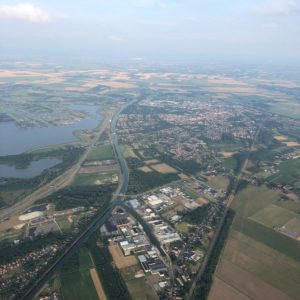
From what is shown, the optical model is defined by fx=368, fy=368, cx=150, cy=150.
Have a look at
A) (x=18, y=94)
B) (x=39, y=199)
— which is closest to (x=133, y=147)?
(x=39, y=199)

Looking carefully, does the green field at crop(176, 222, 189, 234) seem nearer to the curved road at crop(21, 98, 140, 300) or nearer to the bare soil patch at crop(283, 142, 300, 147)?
the curved road at crop(21, 98, 140, 300)

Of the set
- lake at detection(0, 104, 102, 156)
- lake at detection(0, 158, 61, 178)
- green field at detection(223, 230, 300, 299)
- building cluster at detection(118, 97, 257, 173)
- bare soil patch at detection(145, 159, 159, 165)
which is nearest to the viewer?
green field at detection(223, 230, 300, 299)

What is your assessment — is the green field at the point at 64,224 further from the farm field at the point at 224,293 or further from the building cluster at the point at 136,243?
the farm field at the point at 224,293

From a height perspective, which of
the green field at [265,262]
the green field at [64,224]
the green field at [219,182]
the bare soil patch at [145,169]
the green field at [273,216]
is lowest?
the bare soil patch at [145,169]

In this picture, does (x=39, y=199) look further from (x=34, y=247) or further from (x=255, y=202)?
(x=255, y=202)

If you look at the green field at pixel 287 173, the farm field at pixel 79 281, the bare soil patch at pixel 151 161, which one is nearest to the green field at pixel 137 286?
the farm field at pixel 79 281

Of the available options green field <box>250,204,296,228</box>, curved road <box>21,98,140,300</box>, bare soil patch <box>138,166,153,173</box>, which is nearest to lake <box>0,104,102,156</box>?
curved road <box>21,98,140,300</box>

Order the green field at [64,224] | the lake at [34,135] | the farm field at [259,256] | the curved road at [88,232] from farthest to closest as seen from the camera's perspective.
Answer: the lake at [34,135] < the green field at [64,224] < the farm field at [259,256] < the curved road at [88,232]
